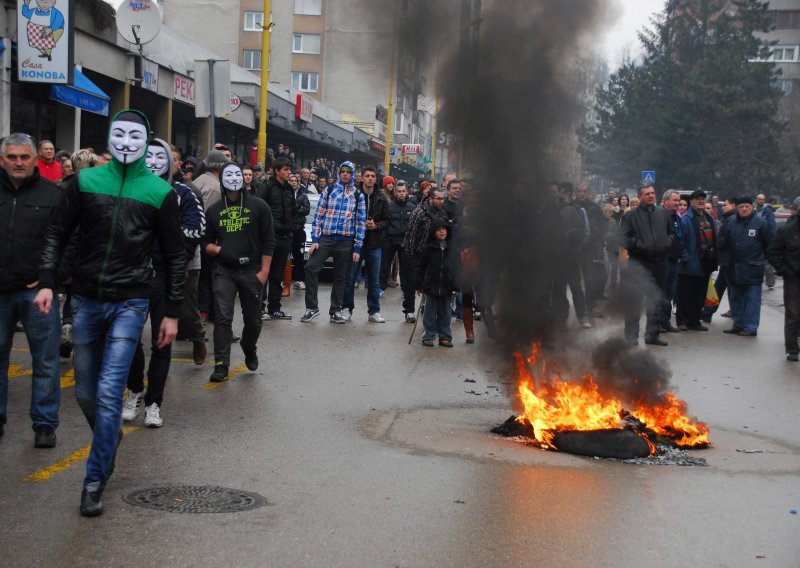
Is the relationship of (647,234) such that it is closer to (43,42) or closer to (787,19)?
(43,42)

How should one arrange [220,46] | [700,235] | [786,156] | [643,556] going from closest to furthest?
1. [643,556]
2. [700,235]
3. [786,156]
4. [220,46]

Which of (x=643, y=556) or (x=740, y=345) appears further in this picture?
(x=740, y=345)

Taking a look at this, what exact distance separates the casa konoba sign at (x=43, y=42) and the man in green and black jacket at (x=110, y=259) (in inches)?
442

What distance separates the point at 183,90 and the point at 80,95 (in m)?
6.88

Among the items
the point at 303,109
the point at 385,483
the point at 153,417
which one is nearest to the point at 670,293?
the point at 153,417

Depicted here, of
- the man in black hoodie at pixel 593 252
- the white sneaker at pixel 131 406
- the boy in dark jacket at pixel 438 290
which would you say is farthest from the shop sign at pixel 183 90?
the white sneaker at pixel 131 406

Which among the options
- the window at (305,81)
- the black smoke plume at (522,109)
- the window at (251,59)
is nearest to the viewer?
the black smoke plume at (522,109)

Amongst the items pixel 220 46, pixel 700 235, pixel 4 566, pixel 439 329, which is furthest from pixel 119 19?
pixel 220 46

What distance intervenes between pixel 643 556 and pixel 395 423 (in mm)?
3037

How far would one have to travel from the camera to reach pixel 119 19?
51.8ft

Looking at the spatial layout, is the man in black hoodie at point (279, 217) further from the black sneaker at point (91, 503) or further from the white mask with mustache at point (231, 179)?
the black sneaker at point (91, 503)

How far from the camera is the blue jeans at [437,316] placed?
12000mm

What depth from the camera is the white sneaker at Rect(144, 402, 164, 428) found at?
7.03 m

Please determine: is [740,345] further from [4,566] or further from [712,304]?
[4,566]
